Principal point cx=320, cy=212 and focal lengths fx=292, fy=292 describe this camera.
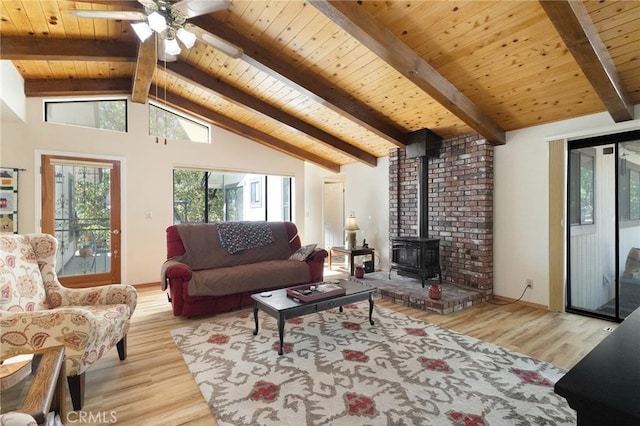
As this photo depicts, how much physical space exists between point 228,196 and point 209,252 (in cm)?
231

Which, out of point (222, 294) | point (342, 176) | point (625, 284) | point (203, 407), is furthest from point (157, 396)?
point (342, 176)

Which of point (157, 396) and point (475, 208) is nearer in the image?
point (157, 396)

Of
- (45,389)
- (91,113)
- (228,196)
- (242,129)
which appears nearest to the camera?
(45,389)

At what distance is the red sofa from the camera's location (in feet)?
10.7

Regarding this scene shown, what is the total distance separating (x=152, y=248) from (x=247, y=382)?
3.62 metres

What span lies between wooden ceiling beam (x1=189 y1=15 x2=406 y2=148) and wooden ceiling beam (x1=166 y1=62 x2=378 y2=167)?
1.09m

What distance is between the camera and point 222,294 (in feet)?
11.0

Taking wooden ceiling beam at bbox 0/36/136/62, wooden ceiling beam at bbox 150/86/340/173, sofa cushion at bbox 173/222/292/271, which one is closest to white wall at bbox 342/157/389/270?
wooden ceiling beam at bbox 150/86/340/173

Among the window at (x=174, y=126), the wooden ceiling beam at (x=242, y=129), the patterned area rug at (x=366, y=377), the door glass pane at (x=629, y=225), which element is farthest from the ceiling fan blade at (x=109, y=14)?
the door glass pane at (x=629, y=225)

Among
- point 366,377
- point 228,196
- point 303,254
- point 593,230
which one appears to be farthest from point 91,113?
point 593,230

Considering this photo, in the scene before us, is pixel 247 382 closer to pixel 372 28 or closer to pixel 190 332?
pixel 190 332

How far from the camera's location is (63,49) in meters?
3.07

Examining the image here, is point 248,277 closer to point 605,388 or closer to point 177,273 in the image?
point 177,273

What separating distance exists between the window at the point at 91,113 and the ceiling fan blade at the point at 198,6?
3310mm
